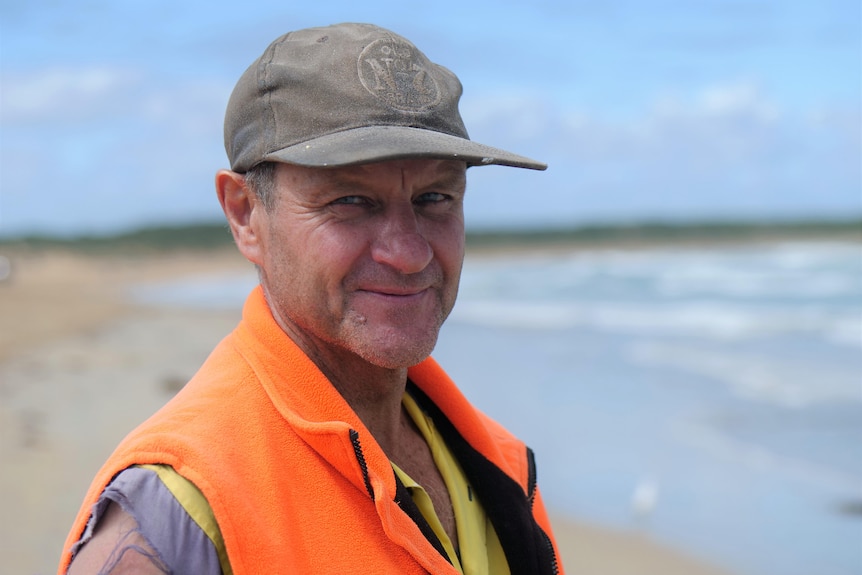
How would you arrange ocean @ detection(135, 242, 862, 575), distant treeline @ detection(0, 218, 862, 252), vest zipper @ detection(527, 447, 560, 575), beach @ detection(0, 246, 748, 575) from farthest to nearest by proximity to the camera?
1. distant treeline @ detection(0, 218, 862, 252)
2. ocean @ detection(135, 242, 862, 575)
3. beach @ detection(0, 246, 748, 575)
4. vest zipper @ detection(527, 447, 560, 575)

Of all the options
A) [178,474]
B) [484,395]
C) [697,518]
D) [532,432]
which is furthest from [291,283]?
[484,395]

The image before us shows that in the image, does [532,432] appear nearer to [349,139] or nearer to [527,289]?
[349,139]

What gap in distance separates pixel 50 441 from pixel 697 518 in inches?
201

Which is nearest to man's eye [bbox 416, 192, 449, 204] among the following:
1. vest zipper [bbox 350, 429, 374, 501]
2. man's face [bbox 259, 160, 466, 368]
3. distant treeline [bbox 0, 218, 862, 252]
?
man's face [bbox 259, 160, 466, 368]

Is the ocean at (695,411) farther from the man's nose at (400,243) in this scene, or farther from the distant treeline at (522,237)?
the distant treeline at (522,237)

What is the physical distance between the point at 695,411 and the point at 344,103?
7.84 m

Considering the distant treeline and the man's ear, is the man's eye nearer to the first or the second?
the man's ear

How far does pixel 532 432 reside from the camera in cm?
796

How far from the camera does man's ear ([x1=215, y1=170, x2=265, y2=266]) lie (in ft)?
5.77

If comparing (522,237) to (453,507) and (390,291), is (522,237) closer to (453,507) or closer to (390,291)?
(453,507)

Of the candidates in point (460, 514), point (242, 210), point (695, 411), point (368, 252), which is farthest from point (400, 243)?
point (695, 411)

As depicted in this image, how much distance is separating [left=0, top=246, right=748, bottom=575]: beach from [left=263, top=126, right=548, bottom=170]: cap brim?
4.53 meters

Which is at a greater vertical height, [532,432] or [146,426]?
[146,426]

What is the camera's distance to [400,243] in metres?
1.65
